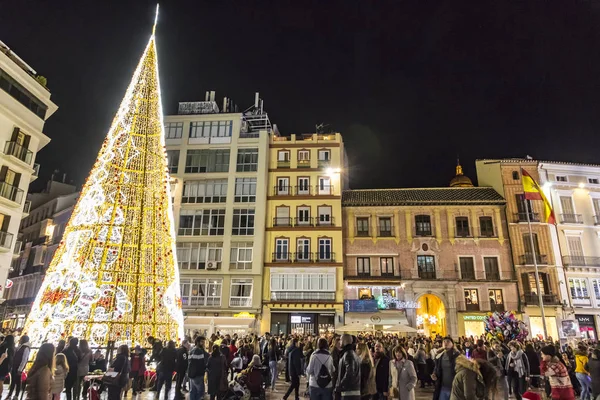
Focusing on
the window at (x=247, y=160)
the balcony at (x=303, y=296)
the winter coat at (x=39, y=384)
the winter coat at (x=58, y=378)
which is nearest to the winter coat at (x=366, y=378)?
the winter coat at (x=39, y=384)

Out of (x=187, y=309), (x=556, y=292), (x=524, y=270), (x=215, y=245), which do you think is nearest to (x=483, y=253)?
(x=524, y=270)

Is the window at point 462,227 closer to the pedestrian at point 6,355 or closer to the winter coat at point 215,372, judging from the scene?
the winter coat at point 215,372

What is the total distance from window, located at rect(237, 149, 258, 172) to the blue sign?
13339 millimetres

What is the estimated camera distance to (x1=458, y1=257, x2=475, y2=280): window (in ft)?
99.9

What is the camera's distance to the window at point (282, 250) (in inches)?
1260

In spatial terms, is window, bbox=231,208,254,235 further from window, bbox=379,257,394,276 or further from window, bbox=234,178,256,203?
window, bbox=379,257,394,276

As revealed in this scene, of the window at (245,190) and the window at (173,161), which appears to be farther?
the window at (173,161)

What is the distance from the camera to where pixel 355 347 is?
22.2 ft

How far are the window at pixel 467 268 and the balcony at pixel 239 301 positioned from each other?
16.1 meters

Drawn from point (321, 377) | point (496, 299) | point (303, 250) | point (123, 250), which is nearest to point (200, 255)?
point (303, 250)

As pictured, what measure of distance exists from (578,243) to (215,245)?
92.5ft

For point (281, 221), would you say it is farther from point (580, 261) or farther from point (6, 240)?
point (580, 261)

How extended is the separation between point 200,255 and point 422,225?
17.8 meters

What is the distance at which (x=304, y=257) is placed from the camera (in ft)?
105
